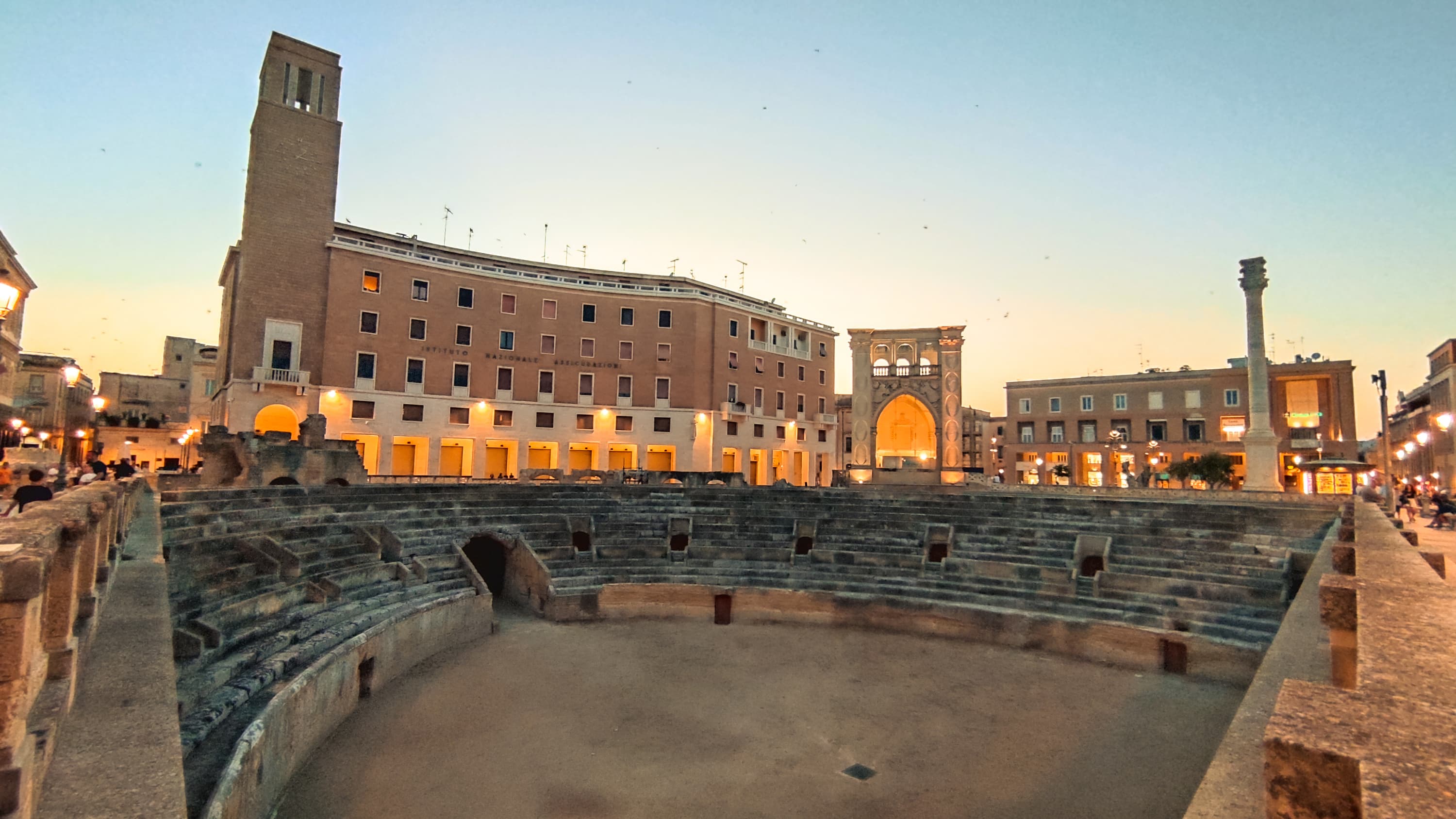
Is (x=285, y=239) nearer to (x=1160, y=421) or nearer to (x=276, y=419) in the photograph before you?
(x=276, y=419)

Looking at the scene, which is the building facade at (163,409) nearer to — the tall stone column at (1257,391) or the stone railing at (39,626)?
the stone railing at (39,626)

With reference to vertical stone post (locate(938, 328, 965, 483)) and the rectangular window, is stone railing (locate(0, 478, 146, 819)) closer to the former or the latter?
the rectangular window

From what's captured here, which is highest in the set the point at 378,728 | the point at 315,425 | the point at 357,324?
the point at 357,324

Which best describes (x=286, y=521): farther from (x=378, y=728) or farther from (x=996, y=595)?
(x=996, y=595)

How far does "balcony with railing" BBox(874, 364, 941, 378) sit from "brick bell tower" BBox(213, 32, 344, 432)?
3066 cm

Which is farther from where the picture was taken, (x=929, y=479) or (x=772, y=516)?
(x=929, y=479)

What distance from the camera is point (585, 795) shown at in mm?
7938

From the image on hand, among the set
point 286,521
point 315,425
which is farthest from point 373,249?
point 286,521

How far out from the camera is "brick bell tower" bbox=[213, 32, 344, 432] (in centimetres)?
3344

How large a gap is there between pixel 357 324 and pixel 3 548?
1449 inches

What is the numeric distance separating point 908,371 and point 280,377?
3346cm

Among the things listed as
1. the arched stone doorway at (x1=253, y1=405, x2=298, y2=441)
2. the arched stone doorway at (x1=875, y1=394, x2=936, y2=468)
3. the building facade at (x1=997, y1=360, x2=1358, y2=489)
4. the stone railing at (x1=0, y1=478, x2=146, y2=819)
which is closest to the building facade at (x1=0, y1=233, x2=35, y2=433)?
the arched stone doorway at (x1=253, y1=405, x2=298, y2=441)

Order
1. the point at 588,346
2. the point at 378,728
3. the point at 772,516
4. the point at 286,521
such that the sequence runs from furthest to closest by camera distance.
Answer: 1. the point at 588,346
2. the point at 772,516
3. the point at 286,521
4. the point at 378,728

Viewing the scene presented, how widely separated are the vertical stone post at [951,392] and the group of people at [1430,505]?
18.4m
